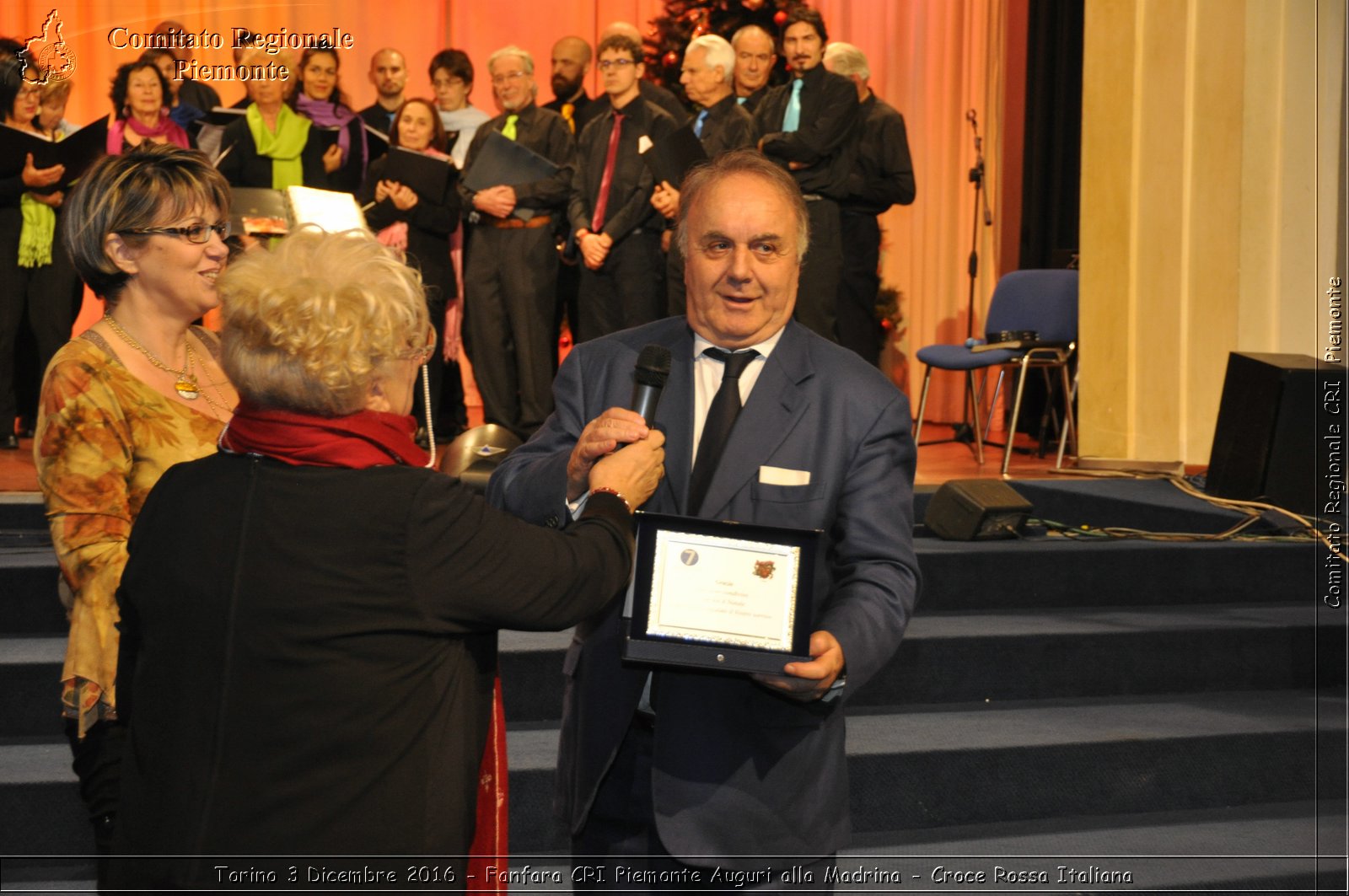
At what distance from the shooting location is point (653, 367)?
73.7 inches

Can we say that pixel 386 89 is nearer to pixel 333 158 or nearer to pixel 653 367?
pixel 333 158

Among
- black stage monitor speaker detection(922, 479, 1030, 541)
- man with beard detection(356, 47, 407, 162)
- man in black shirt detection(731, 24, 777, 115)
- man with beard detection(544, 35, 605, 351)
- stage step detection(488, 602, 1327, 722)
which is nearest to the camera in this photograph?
stage step detection(488, 602, 1327, 722)

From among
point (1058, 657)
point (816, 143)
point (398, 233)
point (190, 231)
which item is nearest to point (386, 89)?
point (398, 233)

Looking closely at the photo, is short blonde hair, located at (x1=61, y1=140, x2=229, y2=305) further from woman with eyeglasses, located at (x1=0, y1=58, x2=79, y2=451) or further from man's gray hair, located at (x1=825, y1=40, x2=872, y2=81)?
man's gray hair, located at (x1=825, y1=40, x2=872, y2=81)

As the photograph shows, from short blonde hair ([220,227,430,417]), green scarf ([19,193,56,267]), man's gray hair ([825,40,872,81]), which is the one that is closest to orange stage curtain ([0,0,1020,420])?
man's gray hair ([825,40,872,81])

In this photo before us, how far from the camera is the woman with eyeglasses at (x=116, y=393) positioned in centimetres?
202

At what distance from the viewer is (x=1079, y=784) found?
3.61 m

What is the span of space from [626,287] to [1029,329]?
240cm

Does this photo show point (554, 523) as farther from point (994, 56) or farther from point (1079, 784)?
point (994, 56)

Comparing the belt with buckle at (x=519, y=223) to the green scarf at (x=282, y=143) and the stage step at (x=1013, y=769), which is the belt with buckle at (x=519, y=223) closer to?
the green scarf at (x=282, y=143)

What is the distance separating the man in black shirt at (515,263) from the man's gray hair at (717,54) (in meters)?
0.81

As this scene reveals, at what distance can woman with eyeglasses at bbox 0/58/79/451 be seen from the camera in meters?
6.25

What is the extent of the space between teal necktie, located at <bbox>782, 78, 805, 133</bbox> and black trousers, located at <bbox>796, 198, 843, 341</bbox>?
0.39 meters

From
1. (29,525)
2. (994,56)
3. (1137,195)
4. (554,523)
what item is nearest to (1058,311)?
(1137,195)
